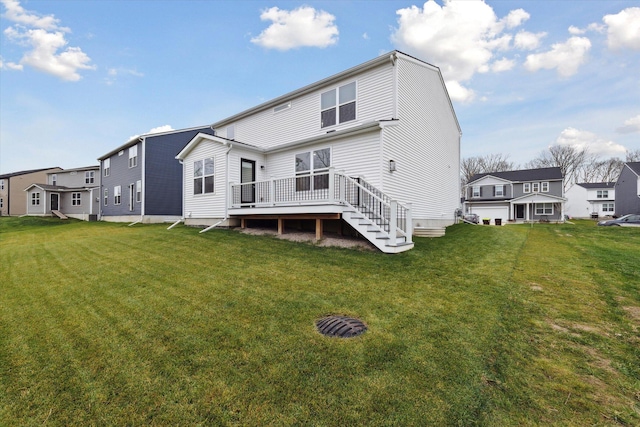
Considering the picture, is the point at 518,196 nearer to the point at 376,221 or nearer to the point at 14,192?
the point at 376,221

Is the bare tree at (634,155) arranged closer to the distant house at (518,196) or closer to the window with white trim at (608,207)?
the window with white trim at (608,207)

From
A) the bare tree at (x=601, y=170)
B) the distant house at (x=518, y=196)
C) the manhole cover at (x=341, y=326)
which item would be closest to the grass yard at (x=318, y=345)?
the manhole cover at (x=341, y=326)

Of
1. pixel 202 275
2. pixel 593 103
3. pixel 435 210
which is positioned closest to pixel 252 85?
pixel 435 210

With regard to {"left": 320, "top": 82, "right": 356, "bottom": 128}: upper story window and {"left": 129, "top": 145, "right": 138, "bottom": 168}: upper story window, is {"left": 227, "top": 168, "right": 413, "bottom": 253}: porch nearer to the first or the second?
{"left": 320, "top": 82, "right": 356, "bottom": 128}: upper story window

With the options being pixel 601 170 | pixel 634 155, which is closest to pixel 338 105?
pixel 601 170

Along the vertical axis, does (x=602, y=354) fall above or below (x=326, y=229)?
below

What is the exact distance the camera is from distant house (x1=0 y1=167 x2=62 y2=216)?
32.4m

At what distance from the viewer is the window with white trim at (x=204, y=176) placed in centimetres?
1299

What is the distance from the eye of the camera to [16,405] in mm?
2367

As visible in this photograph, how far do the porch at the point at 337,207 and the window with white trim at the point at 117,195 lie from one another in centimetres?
1583

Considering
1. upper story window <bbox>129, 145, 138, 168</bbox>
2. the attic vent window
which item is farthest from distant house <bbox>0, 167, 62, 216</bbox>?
the attic vent window

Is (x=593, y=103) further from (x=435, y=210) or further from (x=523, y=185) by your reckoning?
(x=523, y=185)

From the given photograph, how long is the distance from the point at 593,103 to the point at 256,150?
2185cm

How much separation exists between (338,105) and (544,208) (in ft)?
104
